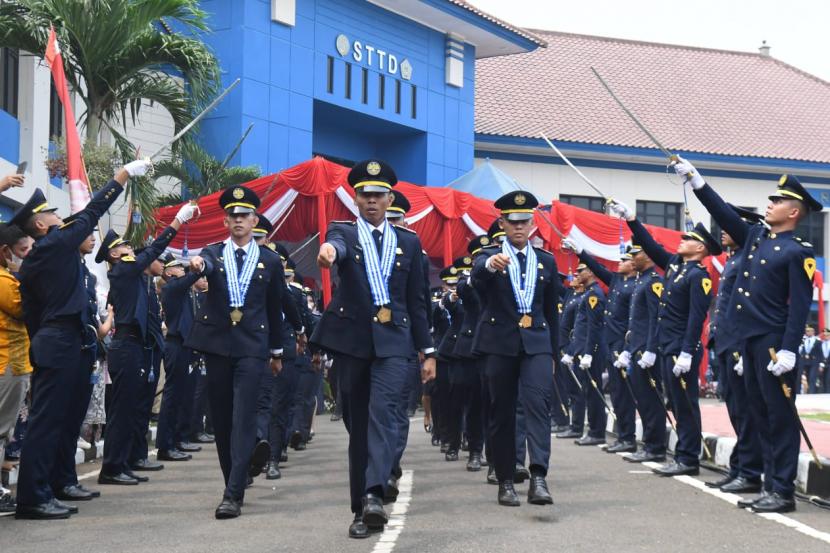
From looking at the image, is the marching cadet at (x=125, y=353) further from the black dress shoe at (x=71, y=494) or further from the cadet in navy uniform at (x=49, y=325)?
the cadet in navy uniform at (x=49, y=325)

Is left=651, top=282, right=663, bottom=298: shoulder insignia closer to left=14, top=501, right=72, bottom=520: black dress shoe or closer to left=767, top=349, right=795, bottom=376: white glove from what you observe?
left=767, top=349, right=795, bottom=376: white glove

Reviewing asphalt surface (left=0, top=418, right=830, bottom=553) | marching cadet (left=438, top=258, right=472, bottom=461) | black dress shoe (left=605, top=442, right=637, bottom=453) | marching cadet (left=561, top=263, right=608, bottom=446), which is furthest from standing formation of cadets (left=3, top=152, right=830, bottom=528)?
marching cadet (left=561, top=263, right=608, bottom=446)

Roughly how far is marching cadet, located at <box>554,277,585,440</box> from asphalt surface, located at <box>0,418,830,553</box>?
4524 millimetres

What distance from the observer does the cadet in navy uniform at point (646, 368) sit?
11.3 meters

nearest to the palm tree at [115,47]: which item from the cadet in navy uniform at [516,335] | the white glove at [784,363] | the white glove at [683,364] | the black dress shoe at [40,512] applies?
the cadet in navy uniform at [516,335]

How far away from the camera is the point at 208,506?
7.96 meters

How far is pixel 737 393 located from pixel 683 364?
1345mm

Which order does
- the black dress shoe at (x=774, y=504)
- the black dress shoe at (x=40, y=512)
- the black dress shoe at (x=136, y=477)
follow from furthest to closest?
the black dress shoe at (x=136, y=477)
the black dress shoe at (x=774, y=504)
the black dress shoe at (x=40, y=512)

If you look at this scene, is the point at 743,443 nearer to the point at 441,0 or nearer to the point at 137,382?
the point at 137,382

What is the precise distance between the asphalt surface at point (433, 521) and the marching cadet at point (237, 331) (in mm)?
429

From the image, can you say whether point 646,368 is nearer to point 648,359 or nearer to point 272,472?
point 648,359

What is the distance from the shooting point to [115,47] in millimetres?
14641

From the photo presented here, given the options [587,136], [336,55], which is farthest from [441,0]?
[587,136]

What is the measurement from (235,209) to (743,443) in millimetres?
4268
